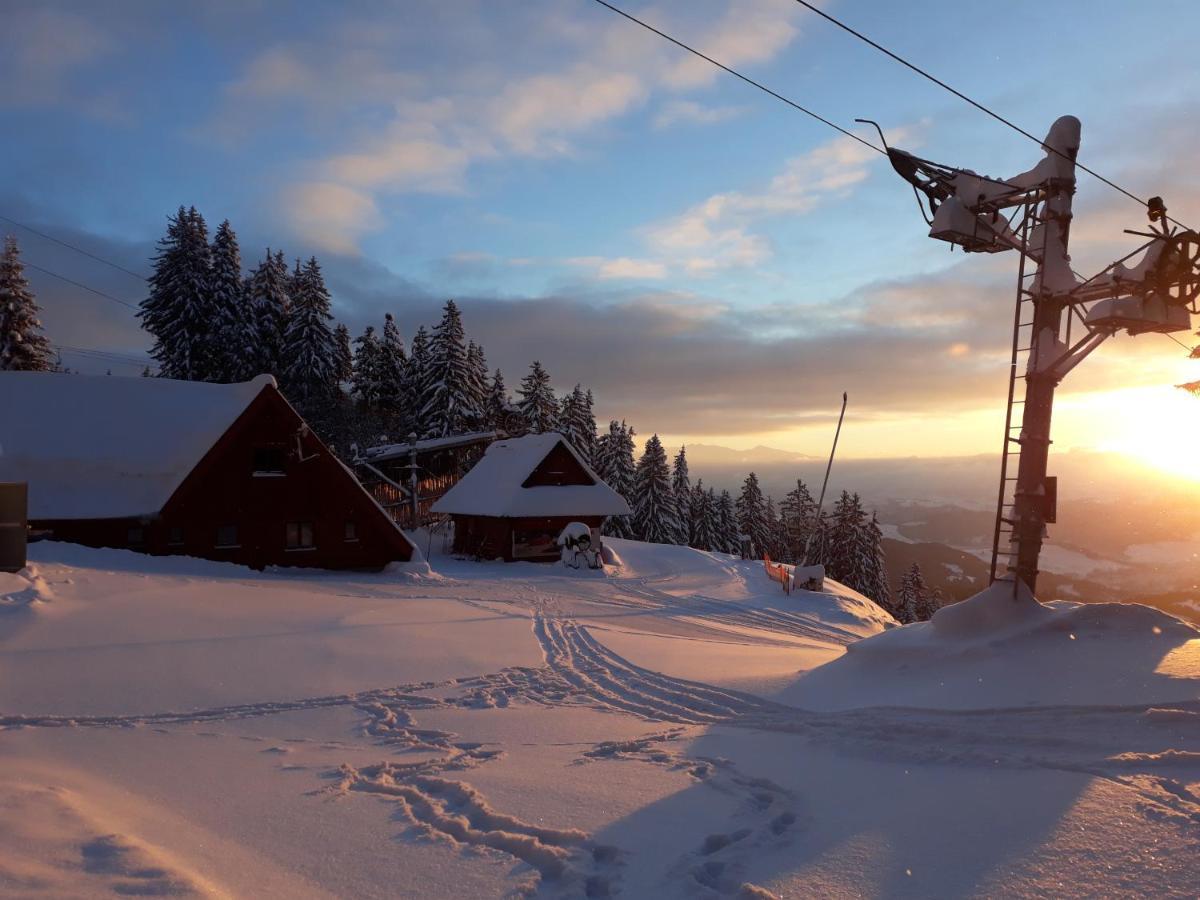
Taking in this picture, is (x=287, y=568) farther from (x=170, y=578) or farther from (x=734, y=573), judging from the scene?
(x=734, y=573)

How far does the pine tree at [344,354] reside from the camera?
225 ft

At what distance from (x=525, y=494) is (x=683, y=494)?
1364 inches

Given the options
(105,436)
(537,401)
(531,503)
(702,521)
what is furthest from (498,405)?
(105,436)

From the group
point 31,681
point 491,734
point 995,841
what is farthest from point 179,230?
point 995,841

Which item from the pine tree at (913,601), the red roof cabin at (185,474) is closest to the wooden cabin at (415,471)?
Answer: the red roof cabin at (185,474)

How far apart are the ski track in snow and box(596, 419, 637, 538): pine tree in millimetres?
50443

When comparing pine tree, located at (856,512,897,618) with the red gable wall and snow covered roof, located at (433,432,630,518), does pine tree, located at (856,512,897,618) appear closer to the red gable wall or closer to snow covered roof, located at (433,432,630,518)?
snow covered roof, located at (433,432,630,518)

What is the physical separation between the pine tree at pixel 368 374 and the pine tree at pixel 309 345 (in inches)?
373

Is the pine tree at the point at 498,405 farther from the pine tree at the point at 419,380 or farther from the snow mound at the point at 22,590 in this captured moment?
the snow mound at the point at 22,590

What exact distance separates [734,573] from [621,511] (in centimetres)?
634

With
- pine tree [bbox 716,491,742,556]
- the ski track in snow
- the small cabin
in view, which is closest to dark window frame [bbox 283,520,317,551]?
the small cabin

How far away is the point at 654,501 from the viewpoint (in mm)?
62219

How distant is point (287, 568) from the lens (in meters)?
27.0

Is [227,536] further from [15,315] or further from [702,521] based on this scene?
[702,521]
